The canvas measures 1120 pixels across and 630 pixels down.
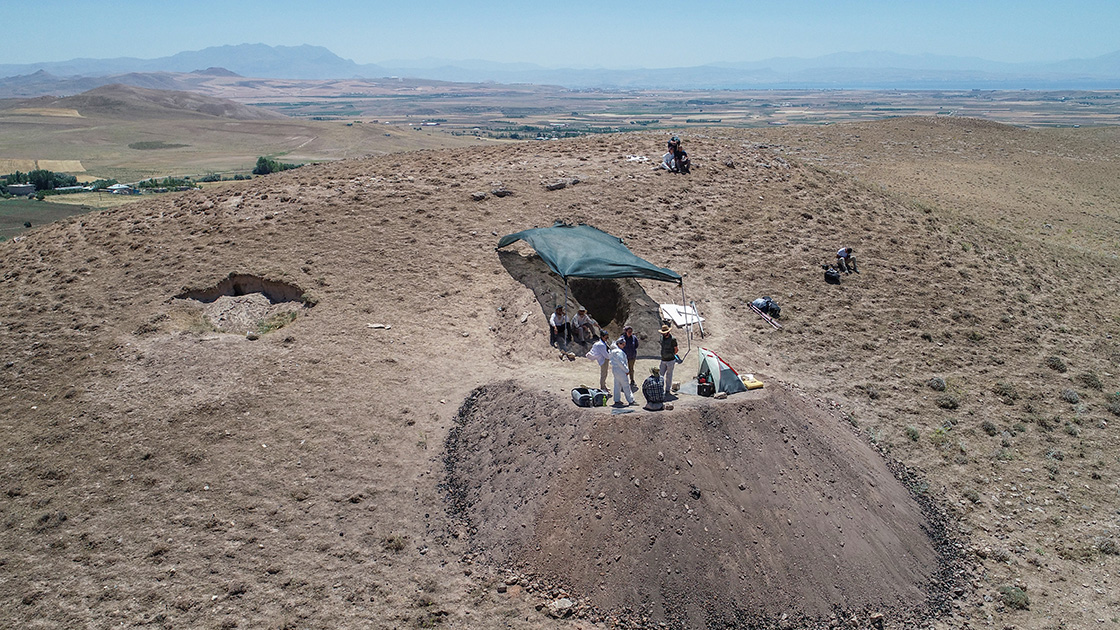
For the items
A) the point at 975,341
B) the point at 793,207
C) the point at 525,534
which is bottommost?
the point at 525,534

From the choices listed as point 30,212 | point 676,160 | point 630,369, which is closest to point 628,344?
point 630,369

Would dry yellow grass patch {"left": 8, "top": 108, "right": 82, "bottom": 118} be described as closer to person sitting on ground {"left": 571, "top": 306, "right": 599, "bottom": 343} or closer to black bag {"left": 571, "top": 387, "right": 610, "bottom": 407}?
person sitting on ground {"left": 571, "top": 306, "right": 599, "bottom": 343}

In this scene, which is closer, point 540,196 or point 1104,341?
point 1104,341

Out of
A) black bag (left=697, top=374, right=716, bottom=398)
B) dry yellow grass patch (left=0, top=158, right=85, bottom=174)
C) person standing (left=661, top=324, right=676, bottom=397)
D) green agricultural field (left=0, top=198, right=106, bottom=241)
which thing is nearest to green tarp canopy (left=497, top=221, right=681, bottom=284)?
person standing (left=661, top=324, right=676, bottom=397)

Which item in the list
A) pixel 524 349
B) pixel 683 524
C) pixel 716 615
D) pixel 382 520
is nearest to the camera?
pixel 716 615

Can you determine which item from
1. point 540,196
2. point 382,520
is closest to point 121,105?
point 540,196

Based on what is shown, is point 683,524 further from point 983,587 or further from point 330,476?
point 330,476

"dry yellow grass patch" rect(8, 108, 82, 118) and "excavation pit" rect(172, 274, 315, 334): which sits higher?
"dry yellow grass patch" rect(8, 108, 82, 118)
